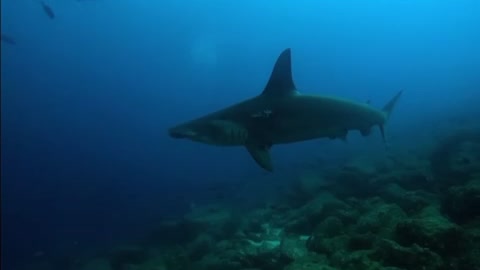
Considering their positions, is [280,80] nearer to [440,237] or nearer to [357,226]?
[357,226]

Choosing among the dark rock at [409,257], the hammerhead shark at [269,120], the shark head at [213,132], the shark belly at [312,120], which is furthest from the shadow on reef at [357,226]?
the shark head at [213,132]

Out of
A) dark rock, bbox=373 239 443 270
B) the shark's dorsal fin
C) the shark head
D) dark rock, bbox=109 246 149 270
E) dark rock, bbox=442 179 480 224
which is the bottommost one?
dark rock, bbox=373 239 443 270

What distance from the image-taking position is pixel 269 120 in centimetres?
636

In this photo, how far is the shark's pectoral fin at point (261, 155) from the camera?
A: 596cm

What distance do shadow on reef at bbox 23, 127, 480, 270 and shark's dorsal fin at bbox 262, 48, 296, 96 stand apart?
2303 millimetres

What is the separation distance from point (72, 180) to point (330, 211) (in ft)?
145

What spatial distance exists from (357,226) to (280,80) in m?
2.49

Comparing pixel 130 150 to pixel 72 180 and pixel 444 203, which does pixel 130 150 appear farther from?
pixel 444 203

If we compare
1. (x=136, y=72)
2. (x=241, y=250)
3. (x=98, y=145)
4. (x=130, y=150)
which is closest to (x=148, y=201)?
(x=241, y=250)

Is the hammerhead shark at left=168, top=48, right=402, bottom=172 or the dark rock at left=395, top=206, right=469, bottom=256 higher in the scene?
the hammerhead shark at left=168, top=48, right=402, bottom=172

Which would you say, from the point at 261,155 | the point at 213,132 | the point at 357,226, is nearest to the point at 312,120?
the point at 261,155

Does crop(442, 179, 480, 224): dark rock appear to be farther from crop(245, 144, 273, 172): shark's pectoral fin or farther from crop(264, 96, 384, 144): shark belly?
crop(245, 144, 273, 172): shark's pectoral fin

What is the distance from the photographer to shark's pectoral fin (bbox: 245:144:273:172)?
235 inches

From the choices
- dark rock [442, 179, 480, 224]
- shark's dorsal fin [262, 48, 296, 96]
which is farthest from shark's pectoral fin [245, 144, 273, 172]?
dark rock [442, 179, 480, 224]
